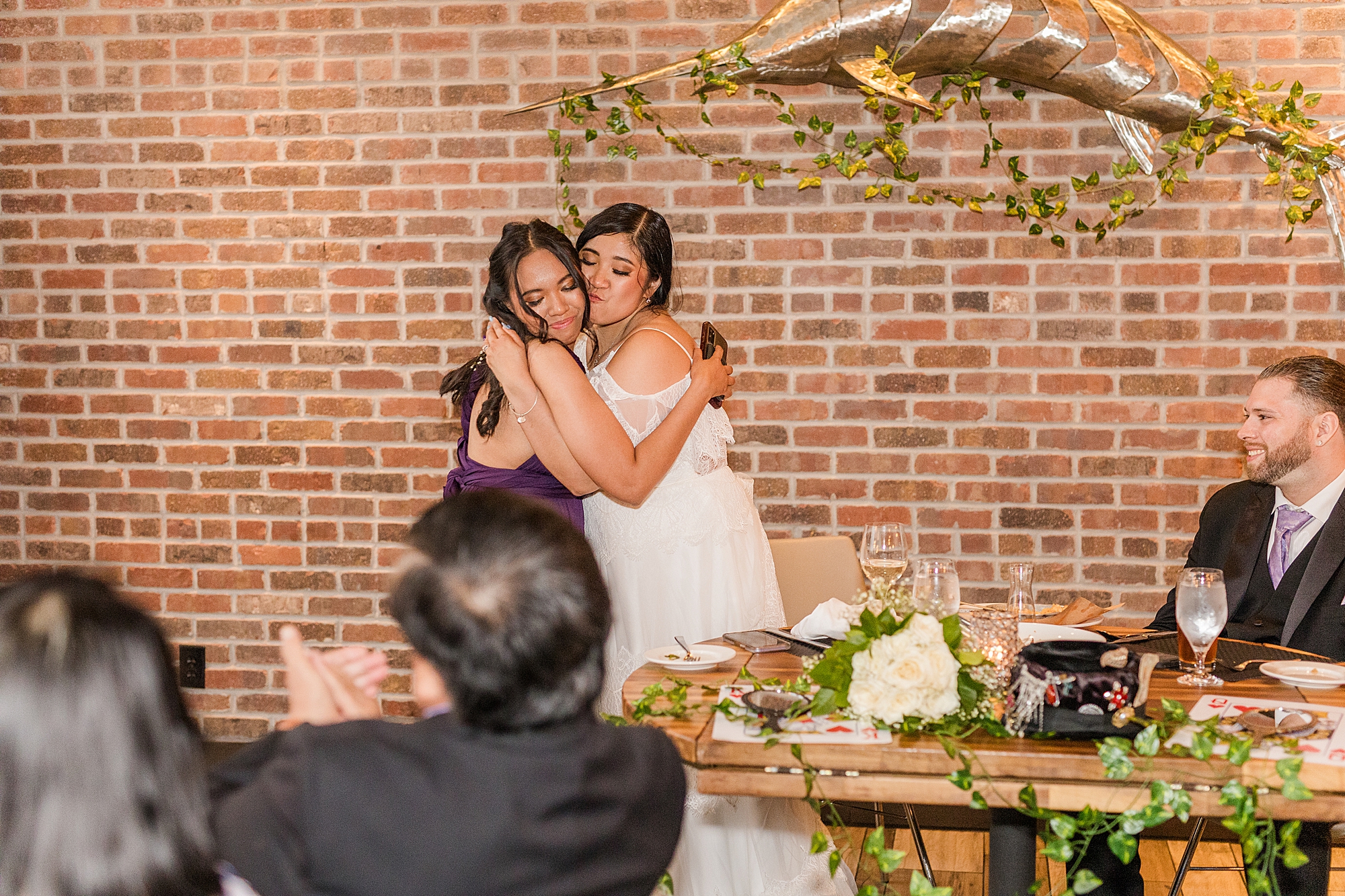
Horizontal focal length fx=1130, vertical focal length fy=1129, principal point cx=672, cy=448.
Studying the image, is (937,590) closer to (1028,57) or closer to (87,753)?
(87,753)

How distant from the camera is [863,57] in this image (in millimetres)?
3070

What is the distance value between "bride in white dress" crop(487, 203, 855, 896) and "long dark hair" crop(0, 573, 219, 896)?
5.01 ft

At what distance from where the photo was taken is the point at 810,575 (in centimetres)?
289

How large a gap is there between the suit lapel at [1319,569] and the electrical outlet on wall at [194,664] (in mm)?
3026

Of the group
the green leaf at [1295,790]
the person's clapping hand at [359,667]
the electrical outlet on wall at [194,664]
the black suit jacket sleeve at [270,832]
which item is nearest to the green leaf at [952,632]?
the green leaf at [1295,790]

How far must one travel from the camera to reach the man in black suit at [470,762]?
999 mm

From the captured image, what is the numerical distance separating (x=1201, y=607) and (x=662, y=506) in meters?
1.21

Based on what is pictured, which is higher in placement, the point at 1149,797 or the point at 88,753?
the point at 88,753

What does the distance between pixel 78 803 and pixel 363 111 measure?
9.24 ft

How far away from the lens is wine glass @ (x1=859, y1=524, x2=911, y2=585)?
6.78 ft

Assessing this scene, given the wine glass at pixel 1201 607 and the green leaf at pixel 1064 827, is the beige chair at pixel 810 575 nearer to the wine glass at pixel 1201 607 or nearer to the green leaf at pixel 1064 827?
the wine glass at pixel 1201 607

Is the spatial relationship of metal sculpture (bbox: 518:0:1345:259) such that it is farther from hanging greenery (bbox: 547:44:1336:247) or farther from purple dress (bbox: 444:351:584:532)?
purple dress (bbox: 444:351:584:532)

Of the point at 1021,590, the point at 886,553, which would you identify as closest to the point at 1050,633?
the point at 1021,590

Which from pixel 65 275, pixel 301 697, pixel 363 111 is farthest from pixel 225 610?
pixel 301 697
